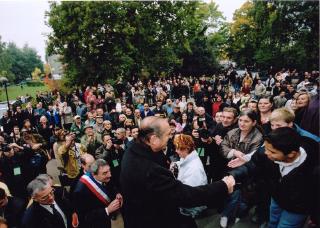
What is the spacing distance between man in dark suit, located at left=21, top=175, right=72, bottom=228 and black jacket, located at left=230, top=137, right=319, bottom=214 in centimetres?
198

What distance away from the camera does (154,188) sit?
2.23 metres

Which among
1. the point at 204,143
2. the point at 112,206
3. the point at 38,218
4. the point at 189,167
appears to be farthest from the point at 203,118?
the point at 38,218

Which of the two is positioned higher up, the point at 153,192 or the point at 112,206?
the point at 153,192

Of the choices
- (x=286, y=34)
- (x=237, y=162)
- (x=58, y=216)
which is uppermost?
(x=286, y=34)

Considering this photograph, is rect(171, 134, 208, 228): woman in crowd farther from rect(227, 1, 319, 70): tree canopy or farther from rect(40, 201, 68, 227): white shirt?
rect(227, 1, 319, 70): tree canopy

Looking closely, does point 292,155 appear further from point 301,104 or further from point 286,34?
point 286,34

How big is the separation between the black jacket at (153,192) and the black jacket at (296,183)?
575mm

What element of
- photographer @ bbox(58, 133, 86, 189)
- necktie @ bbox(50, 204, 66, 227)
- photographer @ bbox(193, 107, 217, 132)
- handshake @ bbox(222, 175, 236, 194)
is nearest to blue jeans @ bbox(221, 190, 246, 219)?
handshake @ bbox(222, 175, 236, 194)

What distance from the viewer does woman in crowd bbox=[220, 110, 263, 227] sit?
167 inches

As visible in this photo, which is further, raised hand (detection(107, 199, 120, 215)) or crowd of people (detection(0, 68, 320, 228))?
raised hand (detection(107, 199, 120, 215))

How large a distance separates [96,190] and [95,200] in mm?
117

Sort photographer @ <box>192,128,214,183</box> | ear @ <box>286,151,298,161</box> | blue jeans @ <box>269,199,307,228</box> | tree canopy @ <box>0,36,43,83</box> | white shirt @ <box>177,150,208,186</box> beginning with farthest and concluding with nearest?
tree canopy @ <box>0,36,43,83</box>, photographer @ <box>192,128,214,183</box>, white shirt @ <box>177,150,208,186</box>, blue jeans @ <box>269,199,307,228</box>, ear @ <box>286,151,298,161</box>

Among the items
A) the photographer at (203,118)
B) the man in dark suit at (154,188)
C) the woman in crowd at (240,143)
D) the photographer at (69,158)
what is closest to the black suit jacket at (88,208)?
the man in dark suit at (154,188)

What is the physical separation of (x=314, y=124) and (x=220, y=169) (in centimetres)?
163
